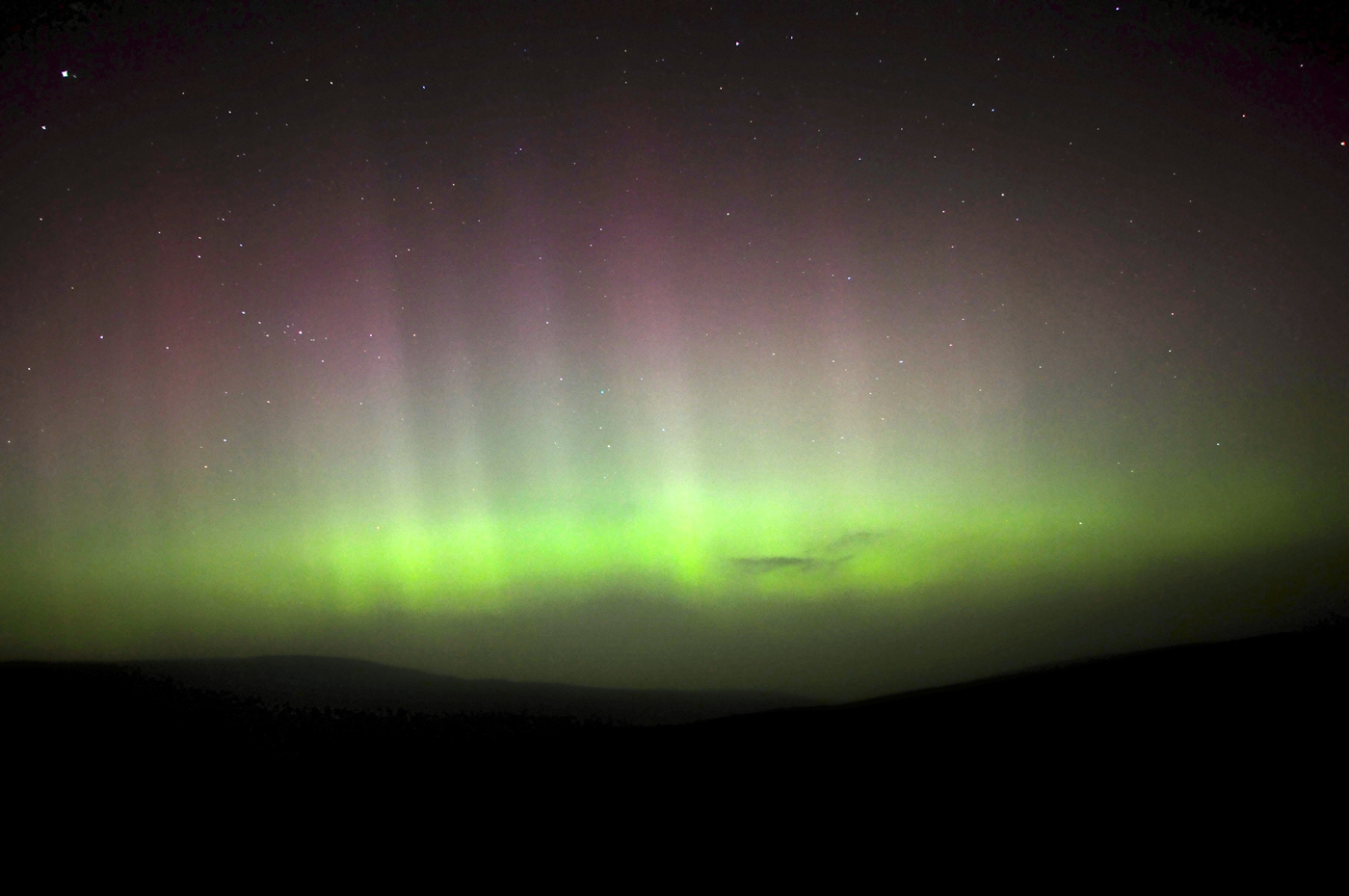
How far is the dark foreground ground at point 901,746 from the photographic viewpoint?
18.6 feet

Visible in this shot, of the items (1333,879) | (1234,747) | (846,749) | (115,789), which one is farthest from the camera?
(115,789)

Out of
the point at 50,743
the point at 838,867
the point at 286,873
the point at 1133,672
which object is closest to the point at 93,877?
the point at 286,873

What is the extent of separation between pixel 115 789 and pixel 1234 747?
45.9ft

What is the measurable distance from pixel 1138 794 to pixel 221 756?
555 inches

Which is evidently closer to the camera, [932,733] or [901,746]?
[901,746]

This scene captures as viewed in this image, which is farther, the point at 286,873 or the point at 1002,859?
the point at 286,873

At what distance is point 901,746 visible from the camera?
7.36 m

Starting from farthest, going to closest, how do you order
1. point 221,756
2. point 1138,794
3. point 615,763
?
point 221,756, point 615,763, point 1138,794

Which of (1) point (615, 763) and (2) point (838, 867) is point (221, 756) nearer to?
(1) point (615, 763)

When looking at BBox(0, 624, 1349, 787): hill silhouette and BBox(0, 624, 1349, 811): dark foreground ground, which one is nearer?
BBox(0, 624, 1349, 811): dark foreground ground

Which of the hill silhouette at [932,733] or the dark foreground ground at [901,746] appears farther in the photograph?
the hill silhouette at [932,733]

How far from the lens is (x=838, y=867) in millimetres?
4656

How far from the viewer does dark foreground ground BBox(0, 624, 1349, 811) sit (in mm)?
5656

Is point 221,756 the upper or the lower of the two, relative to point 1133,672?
lower
